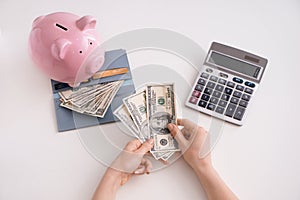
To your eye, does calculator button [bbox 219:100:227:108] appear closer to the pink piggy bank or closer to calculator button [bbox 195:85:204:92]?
calculator button [bbox 195:85:204:92]

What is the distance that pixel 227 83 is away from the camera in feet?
2.56

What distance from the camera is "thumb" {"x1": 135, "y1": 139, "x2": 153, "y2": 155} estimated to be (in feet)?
2.36

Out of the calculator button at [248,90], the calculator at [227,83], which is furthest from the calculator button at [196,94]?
the calculator button at [248,90]

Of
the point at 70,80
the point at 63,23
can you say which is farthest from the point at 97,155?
the point at 63,23

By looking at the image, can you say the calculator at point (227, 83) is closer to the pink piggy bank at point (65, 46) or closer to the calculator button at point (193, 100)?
the calculator button at point (193, 100)

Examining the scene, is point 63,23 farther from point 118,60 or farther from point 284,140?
point 284,140

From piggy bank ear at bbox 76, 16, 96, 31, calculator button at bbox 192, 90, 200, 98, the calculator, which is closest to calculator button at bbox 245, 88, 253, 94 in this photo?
the calculator

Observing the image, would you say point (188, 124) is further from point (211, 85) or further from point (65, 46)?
point (65, 46)

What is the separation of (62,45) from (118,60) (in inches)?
6.1

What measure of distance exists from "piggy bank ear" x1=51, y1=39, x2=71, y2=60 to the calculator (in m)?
0.27

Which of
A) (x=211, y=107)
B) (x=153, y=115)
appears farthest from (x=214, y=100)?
(x=153, y=115)

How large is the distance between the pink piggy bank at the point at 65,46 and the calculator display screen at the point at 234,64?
0.82 ft

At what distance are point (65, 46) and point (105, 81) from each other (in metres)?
0.13

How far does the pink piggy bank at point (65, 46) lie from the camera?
2.31 ft
